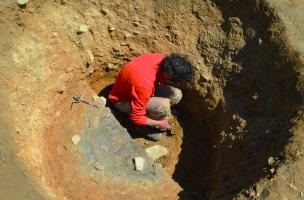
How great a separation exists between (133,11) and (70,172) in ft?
7.95

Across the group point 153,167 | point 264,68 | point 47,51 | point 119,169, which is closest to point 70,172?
point 119,169

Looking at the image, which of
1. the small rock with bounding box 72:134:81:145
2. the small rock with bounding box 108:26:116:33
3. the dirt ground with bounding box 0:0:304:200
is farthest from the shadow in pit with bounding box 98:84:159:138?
the small rock with bounding box 108:26:116:33

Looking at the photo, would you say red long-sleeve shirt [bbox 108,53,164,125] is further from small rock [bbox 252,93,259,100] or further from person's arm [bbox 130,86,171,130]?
small rock [bbox 252,93,259,100]

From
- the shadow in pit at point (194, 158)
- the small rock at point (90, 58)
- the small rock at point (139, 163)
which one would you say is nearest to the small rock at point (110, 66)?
the small rock at point (90, 58)

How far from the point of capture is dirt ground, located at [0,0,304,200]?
183 inches

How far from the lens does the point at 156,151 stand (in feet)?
19.8

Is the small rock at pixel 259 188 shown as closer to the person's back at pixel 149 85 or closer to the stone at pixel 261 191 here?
the stone at pixel 261 191

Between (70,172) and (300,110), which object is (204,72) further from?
(70,172)

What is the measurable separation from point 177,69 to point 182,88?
1.34m

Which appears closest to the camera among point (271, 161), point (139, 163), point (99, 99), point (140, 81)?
point (271, 161)

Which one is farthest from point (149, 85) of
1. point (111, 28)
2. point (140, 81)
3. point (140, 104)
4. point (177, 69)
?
point (111, 28)

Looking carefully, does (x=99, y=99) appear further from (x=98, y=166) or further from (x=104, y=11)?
(x=104, y=11)

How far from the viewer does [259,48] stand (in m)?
5.66

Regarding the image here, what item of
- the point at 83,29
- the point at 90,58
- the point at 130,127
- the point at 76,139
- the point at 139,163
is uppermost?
the point at 83,29
